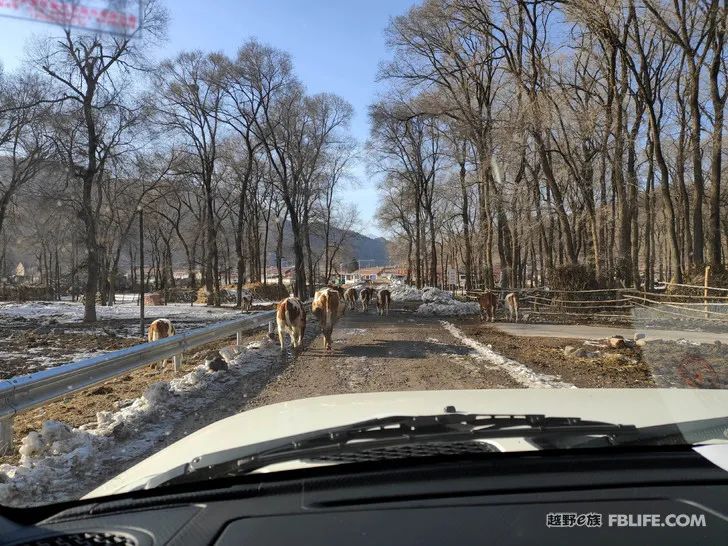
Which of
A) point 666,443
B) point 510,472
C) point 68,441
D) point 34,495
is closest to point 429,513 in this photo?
point 510,472

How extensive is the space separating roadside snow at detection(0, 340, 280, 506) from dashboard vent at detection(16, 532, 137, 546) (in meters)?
2.75

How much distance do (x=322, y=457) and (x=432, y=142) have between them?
5281cm

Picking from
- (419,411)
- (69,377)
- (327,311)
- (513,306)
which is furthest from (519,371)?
(513,306)

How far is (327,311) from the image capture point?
14.7 m

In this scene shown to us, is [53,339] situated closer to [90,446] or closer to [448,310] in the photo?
[90,446]

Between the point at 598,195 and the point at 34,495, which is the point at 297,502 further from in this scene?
the point at 598,195

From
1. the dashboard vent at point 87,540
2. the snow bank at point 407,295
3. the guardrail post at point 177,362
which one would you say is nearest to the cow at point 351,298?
the snow bank at point 407,295

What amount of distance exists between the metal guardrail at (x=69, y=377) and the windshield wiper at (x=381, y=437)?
3.88 metres

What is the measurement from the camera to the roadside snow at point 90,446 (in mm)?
4703

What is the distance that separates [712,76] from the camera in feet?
84.9

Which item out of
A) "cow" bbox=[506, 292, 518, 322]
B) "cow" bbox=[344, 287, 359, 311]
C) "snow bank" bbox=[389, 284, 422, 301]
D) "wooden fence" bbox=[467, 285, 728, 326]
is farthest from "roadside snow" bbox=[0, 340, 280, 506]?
"snow bank" bbox=[389, 284, 422, 301]

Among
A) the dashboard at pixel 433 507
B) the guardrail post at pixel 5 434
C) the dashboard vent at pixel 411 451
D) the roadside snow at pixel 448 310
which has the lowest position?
the roadside snow at pixel 448 310

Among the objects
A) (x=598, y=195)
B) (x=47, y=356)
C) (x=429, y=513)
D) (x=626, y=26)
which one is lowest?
(x=47, y=356)

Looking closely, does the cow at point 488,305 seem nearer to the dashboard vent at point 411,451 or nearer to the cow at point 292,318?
the cow at point 292,318
